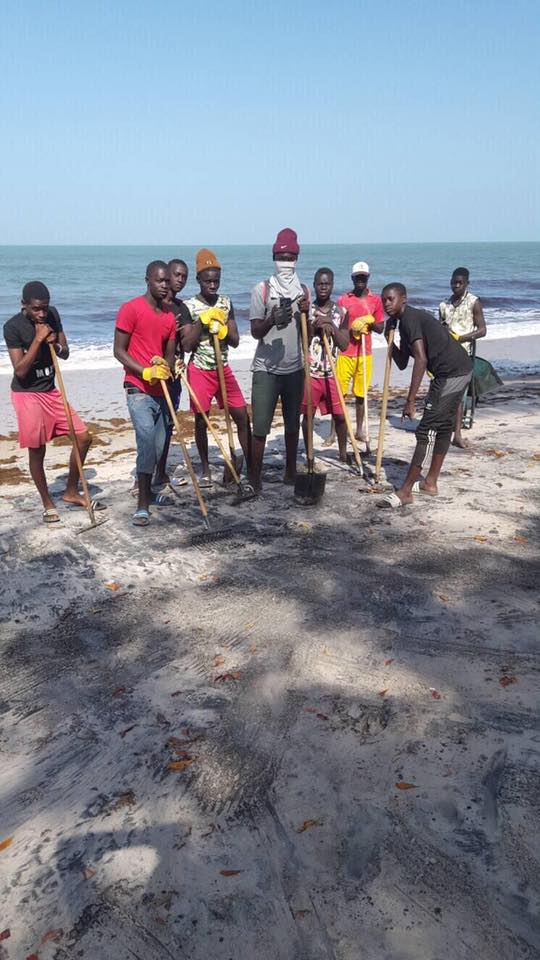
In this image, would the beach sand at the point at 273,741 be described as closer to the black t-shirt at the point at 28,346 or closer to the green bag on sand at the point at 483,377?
the black t-shirt at the point at 28,346

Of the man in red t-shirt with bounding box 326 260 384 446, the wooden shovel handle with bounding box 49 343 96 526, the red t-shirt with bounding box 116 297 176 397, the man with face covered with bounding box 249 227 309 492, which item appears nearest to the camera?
the red t-shirt with bounding box 116 297 176 397

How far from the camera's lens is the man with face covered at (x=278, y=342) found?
5746 millimetres

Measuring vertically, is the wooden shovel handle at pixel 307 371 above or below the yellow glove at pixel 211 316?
below

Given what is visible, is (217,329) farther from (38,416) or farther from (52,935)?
(52,935)

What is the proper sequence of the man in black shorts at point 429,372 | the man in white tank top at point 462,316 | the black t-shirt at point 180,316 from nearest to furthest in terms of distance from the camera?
the man in black shorts at point 429,372
the black t-shirt at point 180,316
the man in white tank top at point 462,316

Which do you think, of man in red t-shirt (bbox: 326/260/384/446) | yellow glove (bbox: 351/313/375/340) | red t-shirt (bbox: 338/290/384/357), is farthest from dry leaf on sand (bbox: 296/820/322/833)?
red t-shirt (bbox: 338/290/384/357)

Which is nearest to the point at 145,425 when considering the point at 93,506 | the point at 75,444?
the point at 75,444

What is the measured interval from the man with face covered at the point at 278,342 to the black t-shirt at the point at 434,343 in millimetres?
890

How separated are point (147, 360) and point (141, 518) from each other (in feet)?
4.23

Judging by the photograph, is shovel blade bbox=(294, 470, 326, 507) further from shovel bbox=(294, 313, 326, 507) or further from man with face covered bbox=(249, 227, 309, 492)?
man with face covered bbox=(249, 227, 309, 492)

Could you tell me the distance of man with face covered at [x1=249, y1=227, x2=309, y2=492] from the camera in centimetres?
575

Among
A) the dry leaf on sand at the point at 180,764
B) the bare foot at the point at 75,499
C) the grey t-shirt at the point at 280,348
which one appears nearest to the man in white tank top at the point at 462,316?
the grey t-shirt at the point at 280,348

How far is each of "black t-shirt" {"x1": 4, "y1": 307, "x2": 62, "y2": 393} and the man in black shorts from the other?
9.24 feet

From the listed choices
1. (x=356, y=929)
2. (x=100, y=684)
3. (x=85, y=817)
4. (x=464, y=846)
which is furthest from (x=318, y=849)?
(x=100, y=684)
